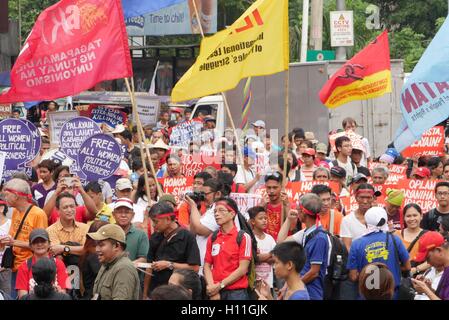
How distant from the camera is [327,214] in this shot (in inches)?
496

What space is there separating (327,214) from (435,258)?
2.23m

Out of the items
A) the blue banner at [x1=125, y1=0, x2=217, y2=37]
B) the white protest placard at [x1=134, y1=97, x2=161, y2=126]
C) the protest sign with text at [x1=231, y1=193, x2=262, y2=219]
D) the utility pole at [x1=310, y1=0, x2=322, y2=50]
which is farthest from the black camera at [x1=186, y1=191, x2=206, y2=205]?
the blue banner at [x1=125, y1=0, x2=217, y2=37]

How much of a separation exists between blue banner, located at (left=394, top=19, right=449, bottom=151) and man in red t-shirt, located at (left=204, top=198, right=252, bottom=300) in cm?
273

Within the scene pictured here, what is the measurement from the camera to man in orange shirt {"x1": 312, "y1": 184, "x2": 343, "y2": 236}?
40.8 ft

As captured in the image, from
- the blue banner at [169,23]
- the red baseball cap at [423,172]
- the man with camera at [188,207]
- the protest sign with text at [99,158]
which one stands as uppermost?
the blue banner at [169,23]

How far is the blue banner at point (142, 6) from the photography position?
15.4 meters

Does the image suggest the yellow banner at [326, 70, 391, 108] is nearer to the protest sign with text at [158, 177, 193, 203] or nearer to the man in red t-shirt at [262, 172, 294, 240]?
the protest sign with text at [158, 177, 193, 203]

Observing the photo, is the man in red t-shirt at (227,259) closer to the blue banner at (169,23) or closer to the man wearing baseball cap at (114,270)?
the man wearing baseball cap at (114,270)

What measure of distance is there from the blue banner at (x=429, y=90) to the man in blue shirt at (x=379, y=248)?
231 cm

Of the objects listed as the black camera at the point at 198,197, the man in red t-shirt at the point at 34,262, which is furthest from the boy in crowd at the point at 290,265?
the black camera at the point at 198,197

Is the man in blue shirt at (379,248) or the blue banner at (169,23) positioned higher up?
the blue banner at (169,23)

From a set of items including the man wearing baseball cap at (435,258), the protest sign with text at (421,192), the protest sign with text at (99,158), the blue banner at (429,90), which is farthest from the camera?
the protest sign with text at (99,158)

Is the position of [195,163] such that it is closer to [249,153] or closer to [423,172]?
[249,153]

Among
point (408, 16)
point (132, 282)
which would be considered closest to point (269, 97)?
point (132, 282)
